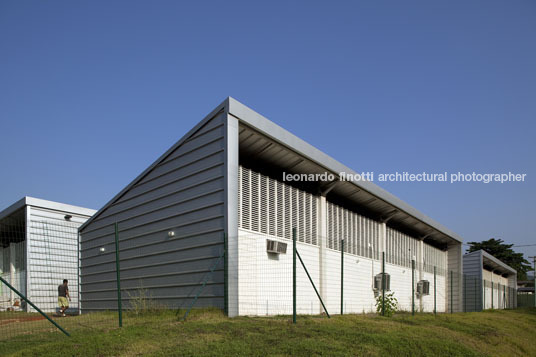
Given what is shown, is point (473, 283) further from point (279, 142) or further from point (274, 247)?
point (279, 142)

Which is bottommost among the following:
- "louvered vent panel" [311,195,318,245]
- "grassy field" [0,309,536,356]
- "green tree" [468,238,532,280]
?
"green tree" [468,238,532,280]

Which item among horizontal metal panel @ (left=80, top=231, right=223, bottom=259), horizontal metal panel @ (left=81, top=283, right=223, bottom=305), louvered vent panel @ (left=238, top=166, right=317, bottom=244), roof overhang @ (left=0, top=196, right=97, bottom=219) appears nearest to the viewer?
horizontal metal panel @ (left=81, top=283, right=223, bottom=305)

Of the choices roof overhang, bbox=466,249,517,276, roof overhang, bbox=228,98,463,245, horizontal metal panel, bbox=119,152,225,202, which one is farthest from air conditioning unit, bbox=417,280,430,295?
horizontal metal panel, bbox=119,152,225,202

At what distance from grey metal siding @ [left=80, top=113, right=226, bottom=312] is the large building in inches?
1.1

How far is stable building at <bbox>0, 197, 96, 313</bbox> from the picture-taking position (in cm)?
1642

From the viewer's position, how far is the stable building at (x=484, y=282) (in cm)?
2720

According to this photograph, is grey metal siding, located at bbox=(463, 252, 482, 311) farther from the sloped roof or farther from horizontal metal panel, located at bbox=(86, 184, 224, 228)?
horizontal metal panel, located at bbox=(86, 184, 224, 228)

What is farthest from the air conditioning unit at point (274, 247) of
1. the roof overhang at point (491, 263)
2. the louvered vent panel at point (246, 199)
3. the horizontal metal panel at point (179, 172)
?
the roof overhang at point (491, 263)

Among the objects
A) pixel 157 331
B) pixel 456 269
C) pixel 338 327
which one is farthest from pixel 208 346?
pixel 456 269

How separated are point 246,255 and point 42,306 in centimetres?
691

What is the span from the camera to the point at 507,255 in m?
72.6

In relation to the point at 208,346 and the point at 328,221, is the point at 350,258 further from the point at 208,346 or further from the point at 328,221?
the point at 208,346

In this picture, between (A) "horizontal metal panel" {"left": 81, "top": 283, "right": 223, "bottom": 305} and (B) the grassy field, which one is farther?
(A) "horizontal metal panel" {"left": 81, "top": 283, "right": 223, "bottom": 305}

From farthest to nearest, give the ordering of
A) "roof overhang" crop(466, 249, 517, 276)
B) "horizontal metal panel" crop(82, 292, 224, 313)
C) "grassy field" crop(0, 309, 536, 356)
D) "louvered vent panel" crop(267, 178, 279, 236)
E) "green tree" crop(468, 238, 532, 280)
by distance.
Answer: "green tree" crop(468, 238, 532, 280) → "roof overhang" crop(466, 249, 517, 276) → "louvered vent panel" crop(267, 178, 279, 236) → "horizontal metal panel" crop(82, 292, 224, 313) → "grassy field" crop(0, 309, 536, 356)
